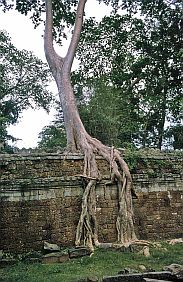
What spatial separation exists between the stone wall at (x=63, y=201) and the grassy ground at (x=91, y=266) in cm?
97

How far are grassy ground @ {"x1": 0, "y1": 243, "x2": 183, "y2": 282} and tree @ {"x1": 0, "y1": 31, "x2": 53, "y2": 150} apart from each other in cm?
1431

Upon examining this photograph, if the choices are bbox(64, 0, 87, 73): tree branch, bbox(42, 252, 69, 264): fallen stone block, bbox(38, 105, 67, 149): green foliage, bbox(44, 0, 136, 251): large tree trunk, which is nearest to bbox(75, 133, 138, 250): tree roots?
bbox(44, 0, 136, 251): large tree trunk

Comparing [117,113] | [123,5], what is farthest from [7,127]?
[123,5]

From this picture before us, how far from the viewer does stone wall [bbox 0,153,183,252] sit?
28.4 feet

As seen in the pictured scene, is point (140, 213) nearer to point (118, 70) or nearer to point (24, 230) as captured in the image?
point (24, 230)

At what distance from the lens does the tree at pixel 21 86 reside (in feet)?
70.0

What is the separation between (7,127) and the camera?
847 inches

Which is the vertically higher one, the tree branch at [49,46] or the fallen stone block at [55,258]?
the tree branch at [49,46]

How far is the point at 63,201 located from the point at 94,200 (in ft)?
2.29

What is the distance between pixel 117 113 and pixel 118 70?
1989 millimetres

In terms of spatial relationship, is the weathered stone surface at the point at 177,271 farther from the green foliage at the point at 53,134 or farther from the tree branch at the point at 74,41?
the green foliage at the point at 53,134

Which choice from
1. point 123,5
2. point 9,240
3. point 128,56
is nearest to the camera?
point 9,240

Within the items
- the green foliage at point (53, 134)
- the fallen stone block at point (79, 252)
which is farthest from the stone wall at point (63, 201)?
the green foliage at point (53, 134)

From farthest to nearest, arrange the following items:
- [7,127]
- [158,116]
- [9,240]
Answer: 1. [7,127]
2. [158,116]
3. [9,240]
